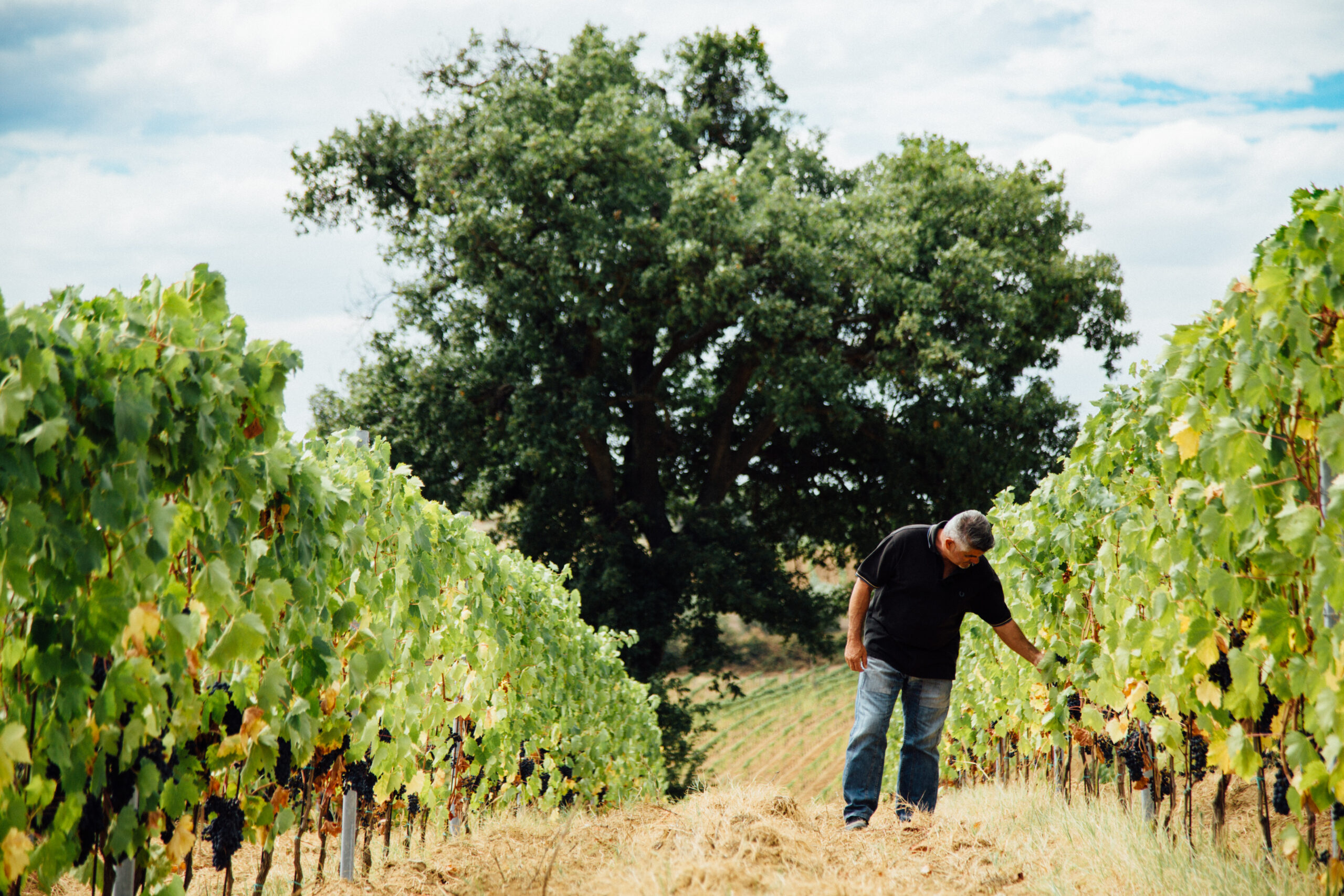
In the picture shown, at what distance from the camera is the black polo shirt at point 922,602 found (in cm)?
411

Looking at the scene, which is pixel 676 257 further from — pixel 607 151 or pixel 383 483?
pixel 383 483

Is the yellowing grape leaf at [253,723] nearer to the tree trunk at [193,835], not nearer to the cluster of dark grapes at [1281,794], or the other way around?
the tree trunk at [193,835]

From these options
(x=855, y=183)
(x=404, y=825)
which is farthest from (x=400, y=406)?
(x=404, y=825)

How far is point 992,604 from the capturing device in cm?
416

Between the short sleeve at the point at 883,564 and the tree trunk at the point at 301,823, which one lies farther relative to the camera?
the short sleeve at the point at 883,564

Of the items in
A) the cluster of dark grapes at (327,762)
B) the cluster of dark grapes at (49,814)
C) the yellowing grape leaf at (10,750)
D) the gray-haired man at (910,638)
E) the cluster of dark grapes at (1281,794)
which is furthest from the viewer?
the gray-haired man at (910,638)

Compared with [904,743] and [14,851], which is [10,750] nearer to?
[14,851]

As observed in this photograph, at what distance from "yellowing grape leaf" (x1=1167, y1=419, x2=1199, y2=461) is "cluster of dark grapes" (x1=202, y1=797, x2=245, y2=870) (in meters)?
2.72

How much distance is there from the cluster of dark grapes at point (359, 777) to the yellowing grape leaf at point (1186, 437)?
2.74m

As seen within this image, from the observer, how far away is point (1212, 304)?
2.76 meters

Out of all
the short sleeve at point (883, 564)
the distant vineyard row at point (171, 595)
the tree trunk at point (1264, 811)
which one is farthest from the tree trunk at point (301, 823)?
the tree trunk at point (1264, 811)

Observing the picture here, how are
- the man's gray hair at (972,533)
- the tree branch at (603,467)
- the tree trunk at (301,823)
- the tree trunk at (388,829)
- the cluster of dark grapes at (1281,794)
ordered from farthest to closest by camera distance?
the tree branch at (603,467) < the tree trunk at (388,829) < the man's gray hair at (972,533) < the tree trunk at (301,823) < the cluster of dark grapes at (1281,794)

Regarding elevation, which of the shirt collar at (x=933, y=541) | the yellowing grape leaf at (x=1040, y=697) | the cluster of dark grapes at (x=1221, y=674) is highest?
the shirt collar at (x=933, y=541)

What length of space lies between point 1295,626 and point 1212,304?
943mm
